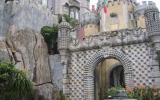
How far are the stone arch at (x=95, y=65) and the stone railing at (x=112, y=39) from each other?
26.5 inches

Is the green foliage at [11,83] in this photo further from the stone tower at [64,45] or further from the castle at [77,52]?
the stone tower at [64,45]

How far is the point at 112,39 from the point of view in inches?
797

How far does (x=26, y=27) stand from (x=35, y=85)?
5.25 m

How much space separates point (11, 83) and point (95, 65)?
7.46 meters

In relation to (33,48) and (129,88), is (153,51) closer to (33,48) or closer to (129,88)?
(129,88)

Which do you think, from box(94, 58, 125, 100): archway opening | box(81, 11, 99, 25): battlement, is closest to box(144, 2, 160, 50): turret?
box(94, 58, 125, 100): archway opening

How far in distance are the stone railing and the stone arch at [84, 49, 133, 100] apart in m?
0.67

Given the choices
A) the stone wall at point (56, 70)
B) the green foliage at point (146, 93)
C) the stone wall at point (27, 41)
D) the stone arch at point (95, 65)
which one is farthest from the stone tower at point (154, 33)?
the stone wall at point (27, 41)

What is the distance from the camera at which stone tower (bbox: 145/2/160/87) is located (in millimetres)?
18298

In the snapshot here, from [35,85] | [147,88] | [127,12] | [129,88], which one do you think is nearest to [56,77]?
[35,85]

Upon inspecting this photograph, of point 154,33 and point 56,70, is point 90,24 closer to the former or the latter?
point 56,70

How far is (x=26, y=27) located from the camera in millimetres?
21812

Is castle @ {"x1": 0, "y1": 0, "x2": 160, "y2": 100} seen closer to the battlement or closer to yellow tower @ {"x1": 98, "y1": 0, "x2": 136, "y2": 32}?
yellow tower @ {"x1": 98, "y1": 0, "x2": 136, "y2": 32}

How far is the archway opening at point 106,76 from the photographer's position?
2229 cm
